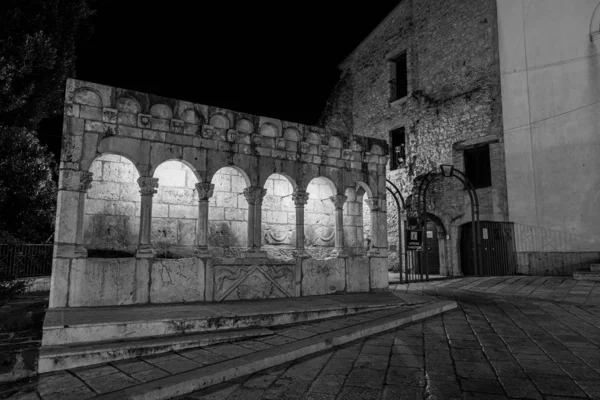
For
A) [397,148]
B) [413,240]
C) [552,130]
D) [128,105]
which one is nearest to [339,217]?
[413,240]

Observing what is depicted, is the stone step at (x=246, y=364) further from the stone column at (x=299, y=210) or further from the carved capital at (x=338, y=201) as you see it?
the carved capital at (x=338, y=201)

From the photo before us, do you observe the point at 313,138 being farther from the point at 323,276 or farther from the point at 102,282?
the point at 102,282

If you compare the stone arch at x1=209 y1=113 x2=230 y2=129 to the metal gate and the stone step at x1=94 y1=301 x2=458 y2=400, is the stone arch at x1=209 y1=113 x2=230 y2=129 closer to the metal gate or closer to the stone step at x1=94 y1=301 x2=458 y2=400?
the stone step at x1=94 y1=301 x2=458 y2=400

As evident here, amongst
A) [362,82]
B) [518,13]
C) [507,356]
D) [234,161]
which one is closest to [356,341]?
[507,356]

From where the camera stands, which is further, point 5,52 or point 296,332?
point 5,52

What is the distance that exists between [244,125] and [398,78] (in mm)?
12941

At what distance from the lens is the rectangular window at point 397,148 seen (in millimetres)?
16828

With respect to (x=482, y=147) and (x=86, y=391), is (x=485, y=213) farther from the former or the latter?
(x=86, y=391)

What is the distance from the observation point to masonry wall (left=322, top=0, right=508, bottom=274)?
45.2 ft

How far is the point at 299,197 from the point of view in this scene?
752cm

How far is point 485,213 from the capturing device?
13.6 m

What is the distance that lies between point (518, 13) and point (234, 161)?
→ 39.8 feet

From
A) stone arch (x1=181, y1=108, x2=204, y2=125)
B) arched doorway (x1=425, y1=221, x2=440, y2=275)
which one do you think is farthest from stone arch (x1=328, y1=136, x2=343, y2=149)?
arched doorway (x1=425, y1=221, x2=440, y2=275)

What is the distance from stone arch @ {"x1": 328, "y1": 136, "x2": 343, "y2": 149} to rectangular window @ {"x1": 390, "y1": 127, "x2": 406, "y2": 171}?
9.08m
